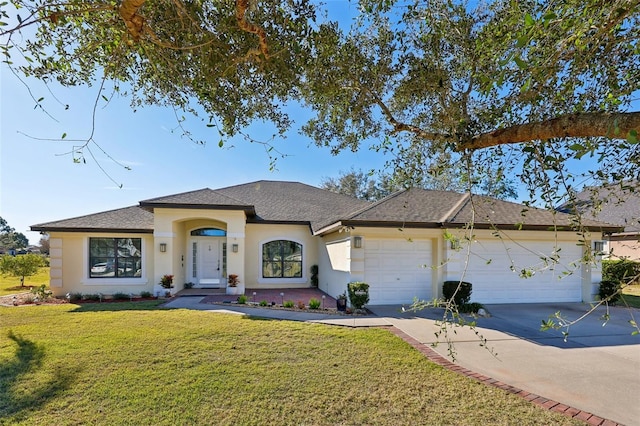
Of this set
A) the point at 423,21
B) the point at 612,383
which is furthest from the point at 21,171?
the point at 612,383

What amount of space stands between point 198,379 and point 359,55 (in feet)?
21.0

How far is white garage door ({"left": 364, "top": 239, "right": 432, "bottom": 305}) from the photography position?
11.4 metres

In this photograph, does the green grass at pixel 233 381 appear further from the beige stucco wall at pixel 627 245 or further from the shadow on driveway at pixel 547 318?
the beige stucco wall at pixel 627 245

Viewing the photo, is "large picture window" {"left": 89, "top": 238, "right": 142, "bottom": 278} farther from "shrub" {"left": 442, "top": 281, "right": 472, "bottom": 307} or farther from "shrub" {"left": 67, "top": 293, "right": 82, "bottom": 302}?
"shrub" {"left": 442, "top": 281, "right": 472, "bottom": 307}

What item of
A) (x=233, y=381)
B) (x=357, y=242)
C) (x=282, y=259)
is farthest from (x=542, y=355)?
(x=282, y=259)

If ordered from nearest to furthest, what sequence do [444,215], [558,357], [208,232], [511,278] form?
1. [558,357]
2. [511,278]
3. [444,215]
4. [208,232]

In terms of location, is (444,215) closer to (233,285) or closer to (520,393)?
(520,393)

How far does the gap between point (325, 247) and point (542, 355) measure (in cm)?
983

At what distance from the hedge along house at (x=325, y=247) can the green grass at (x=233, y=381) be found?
3534 millimetres

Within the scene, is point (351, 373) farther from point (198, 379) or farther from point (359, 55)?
point (359, 55)

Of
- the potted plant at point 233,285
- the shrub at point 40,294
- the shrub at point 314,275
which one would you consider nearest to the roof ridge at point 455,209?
the shrub at point 314,275

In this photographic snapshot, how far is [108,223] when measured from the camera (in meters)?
14.2

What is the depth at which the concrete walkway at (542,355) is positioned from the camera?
15.2 feet

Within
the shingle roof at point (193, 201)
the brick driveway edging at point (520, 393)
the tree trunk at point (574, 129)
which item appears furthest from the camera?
the shingle roof at point (193, 201)
